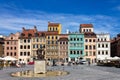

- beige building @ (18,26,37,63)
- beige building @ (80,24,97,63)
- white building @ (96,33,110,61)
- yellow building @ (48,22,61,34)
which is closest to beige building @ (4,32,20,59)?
beige building @ (18,26,37,63)

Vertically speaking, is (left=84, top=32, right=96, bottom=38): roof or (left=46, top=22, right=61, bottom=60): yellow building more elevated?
(left=84, top=32, right=96, bottom=38): roof

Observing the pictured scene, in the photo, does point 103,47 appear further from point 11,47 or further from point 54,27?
point 11,47

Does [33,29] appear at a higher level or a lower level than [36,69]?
higher

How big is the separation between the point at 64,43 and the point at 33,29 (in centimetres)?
1448

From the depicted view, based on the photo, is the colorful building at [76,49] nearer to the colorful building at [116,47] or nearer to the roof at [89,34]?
the roof at [89,34]

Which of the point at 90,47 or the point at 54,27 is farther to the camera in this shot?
the point at 54,27

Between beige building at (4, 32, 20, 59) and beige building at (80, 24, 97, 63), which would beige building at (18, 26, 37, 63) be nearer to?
beige building at (4, 32, 20, 59)

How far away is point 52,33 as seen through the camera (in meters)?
97.2

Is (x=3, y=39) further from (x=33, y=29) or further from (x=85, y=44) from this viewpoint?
(x=85, y=44)

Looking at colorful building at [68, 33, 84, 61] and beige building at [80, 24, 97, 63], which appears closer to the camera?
beige building at [80, 24, 97, 63]

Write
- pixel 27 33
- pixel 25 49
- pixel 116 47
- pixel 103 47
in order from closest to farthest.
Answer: pixel 103 47, pixel 25 49, pixel 116 47, pixel 27 33

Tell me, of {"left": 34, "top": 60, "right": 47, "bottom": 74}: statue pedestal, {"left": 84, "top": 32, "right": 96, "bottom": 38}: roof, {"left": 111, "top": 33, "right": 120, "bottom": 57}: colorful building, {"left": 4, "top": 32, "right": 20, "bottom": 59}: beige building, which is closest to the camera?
{"left": 34, "top": 60, "right": 47, "bottom": 74}: statue pedestal

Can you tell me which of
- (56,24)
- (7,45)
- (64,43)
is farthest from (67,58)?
(7,45)

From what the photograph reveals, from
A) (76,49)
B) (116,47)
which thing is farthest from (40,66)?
(116,47)
